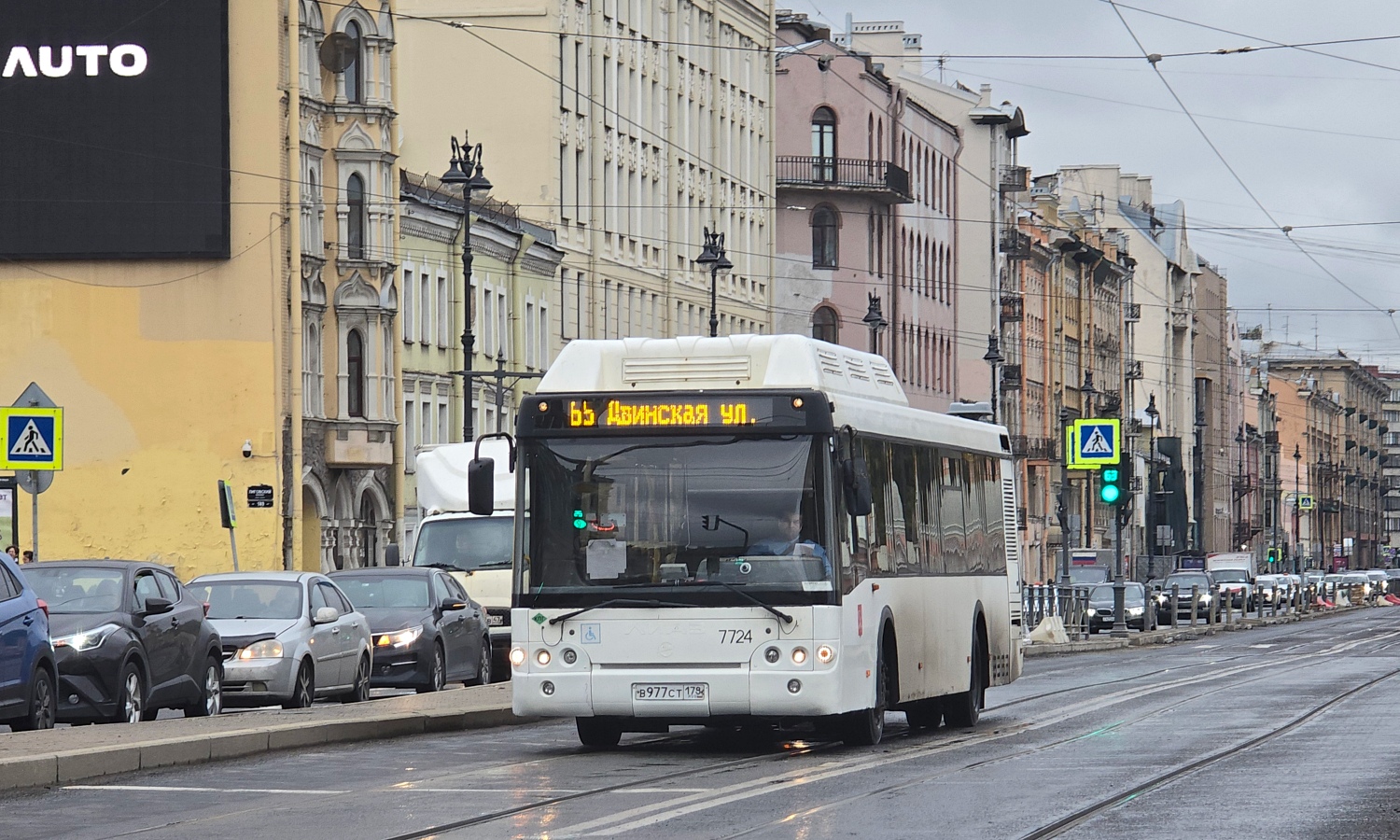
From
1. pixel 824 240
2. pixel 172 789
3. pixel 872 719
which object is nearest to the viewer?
pixel 172 789

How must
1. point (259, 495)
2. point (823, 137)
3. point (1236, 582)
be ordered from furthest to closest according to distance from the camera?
point (823, 137), point (1236, 582), point (259, 495)

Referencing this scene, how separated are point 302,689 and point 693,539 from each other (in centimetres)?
885

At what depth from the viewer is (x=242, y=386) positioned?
5634 centimetres

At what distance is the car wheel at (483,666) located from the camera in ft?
109

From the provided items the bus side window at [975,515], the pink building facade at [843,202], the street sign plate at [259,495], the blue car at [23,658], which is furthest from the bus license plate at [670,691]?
the pink building facade at [843,202]

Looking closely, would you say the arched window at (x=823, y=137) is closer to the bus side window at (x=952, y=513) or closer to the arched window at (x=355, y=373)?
the arched window at (x=355, y=373)

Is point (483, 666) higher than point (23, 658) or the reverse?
the reverse

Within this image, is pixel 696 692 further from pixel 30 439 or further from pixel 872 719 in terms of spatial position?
pixel 30 439

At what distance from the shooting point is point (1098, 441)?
4703cm

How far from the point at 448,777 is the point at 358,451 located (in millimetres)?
41769

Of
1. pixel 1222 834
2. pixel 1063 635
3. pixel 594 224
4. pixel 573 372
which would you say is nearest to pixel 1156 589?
pixel 594 224

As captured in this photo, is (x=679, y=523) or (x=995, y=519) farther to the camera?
(x=995, y=519)

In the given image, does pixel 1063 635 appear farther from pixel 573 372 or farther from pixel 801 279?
pixel 801 279

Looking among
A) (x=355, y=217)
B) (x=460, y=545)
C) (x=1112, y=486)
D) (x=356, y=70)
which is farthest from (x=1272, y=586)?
(x=460, y=545)
